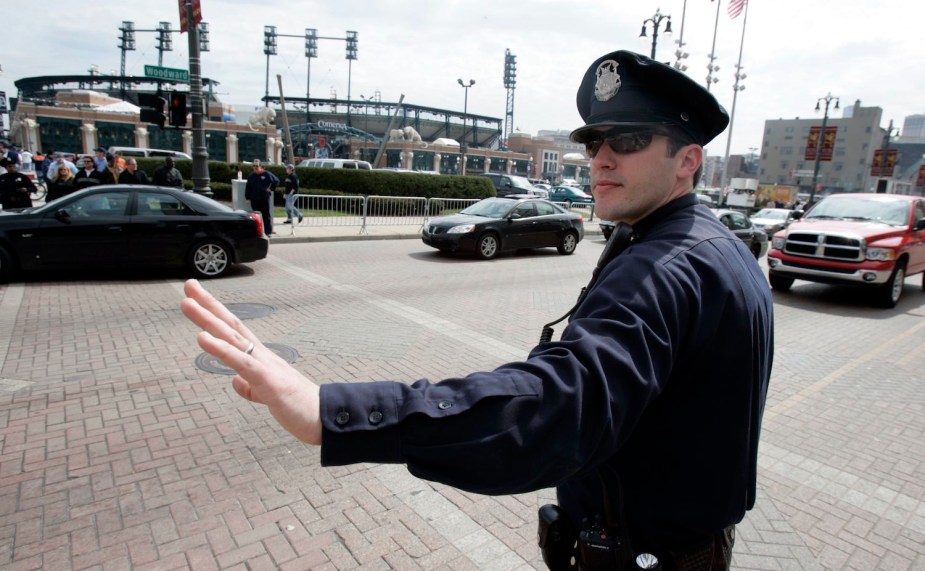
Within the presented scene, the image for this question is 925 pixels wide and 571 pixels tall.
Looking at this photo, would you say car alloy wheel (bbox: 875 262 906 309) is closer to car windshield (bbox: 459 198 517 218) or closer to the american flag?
car windshield (bbox: 459 198 517 218)

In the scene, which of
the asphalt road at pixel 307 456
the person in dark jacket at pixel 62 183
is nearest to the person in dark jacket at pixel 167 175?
the person in dark jacket at pixel 62 183

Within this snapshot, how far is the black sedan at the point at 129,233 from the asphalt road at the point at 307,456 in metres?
0.83

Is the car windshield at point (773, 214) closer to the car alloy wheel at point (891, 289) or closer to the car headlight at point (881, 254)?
the car alloy wheel at point (891, 289)

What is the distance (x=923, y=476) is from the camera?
13.3ft

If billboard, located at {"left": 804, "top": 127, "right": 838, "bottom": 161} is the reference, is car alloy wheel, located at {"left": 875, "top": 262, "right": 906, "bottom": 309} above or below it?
below

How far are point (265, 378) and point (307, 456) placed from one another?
3172 mm

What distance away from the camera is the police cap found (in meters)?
1.32

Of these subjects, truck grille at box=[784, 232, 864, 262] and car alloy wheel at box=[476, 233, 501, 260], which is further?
car alloy wheel at box=[476, 233, 501, 260]

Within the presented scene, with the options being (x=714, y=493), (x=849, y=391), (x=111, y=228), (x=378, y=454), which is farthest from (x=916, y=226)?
(x=111, y=228)

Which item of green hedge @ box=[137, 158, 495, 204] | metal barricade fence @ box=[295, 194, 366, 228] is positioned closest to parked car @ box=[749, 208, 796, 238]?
green hedge @ box=[137, 158, 495, 204]

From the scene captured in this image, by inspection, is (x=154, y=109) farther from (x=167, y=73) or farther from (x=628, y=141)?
(x=628, y=141)

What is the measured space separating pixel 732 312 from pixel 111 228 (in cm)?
1002

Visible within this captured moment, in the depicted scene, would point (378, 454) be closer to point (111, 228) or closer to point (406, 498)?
point (406, 498)

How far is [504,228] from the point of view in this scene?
1398 centimetres
